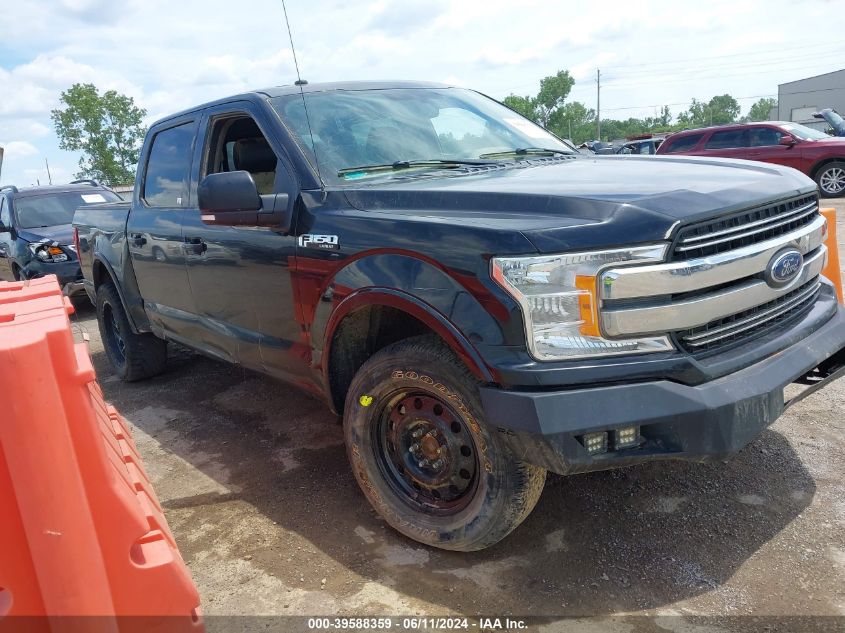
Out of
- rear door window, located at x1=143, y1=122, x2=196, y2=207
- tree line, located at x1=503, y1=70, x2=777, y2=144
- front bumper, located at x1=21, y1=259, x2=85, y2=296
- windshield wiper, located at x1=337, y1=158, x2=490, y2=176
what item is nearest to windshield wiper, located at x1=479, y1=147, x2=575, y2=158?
windshield wiper, located at x1=337, y1=158, x2=490, y2=176

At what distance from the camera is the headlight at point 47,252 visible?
915cm

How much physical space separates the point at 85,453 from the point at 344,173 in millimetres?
1794

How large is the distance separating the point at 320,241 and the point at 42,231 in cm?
822

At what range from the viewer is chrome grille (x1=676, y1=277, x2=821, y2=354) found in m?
2.33

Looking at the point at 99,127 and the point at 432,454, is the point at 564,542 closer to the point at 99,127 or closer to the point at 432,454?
the point at 432,454

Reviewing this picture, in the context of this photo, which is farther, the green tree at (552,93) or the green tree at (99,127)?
the green tree at (552,93)

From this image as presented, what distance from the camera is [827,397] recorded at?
4.05 metres

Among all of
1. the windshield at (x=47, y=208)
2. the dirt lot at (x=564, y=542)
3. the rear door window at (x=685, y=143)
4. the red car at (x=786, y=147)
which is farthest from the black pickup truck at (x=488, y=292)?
the rear door window at (x=685, y=143)

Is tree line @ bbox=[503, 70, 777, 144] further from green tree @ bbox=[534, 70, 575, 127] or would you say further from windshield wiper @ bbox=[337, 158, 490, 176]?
windshield wiper @ bbox=[337, 158, 490, 176]

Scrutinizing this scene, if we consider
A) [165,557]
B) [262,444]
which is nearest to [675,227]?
[165,557]

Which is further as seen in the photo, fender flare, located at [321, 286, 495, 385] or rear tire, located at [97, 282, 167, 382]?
rear tire, located at [97, 282, 167, 382]

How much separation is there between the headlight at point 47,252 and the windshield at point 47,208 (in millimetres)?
710

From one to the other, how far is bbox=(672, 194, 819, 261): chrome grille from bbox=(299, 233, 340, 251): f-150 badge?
1.37 m

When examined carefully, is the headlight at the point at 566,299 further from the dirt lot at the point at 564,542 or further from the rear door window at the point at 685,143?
the rear door window at the point at 685,143
